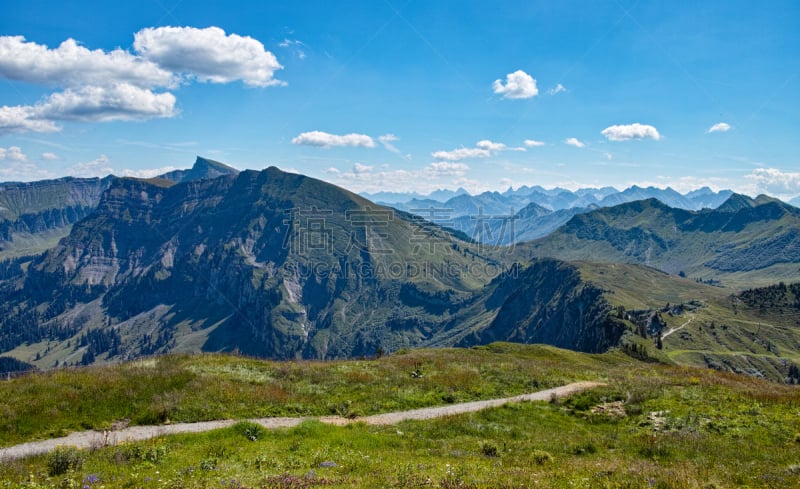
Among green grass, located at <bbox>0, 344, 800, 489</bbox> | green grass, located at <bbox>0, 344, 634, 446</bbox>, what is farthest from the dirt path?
green grass, located at <bbox>0, 344, 800, 489</bbox>

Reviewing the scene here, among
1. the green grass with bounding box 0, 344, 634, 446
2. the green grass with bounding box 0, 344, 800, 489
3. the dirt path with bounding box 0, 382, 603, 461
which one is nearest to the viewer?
the green grass with bounding box 0, 344, 800, 489

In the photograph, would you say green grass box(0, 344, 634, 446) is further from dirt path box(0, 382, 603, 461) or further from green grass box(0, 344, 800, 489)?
green grass box(0, 344, 800, 489)

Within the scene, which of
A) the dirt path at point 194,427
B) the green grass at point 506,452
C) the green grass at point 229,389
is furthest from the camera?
the green grass at point 229,389

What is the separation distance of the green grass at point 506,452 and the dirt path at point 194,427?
194 centimetres

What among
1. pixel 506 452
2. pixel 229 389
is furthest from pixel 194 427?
pixel 506 452

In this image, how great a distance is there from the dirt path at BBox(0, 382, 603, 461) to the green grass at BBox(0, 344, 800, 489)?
1.94 m

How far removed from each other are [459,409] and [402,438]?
8.13 m

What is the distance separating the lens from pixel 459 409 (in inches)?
1094

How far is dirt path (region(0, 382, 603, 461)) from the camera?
63.6 ft

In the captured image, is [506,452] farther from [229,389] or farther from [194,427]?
[229,389]

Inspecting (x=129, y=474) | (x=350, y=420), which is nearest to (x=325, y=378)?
(x=350, y=420)

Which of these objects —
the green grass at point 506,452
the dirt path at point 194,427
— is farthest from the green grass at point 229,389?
the green grass at point 506,452

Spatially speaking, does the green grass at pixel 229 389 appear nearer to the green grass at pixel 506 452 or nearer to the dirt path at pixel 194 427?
the dirt path at pixel 194 427

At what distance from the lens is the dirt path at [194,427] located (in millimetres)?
19375
